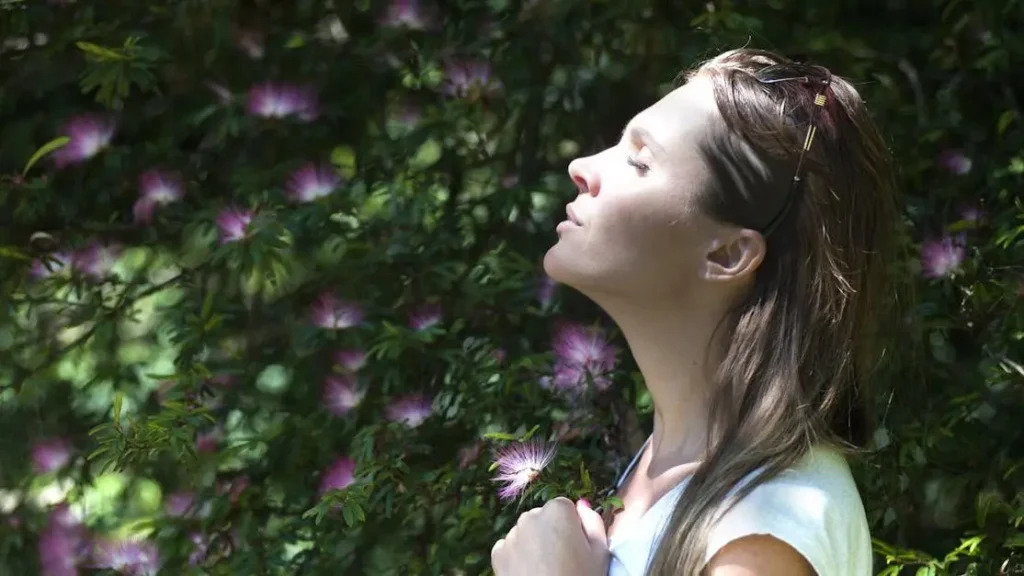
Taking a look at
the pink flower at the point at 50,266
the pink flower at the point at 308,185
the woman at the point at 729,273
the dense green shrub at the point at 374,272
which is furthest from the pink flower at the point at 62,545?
the woman at the point at 729,273

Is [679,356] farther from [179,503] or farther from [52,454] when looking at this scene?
Answer: [52,454]

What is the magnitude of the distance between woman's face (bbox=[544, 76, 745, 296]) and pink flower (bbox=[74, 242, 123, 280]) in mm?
1214

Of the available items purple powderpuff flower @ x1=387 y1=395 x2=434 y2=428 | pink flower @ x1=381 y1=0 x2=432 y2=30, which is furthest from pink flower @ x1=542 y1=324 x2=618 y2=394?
pink flower @ x1=381 y1=0 x2=432 y2=30

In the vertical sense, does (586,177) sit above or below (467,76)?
above

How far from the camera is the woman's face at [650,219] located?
110 centimetres

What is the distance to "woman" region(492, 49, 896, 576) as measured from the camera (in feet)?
3.54

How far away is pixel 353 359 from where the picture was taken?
6.16 ft

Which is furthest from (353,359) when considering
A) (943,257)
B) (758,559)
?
(758,559)

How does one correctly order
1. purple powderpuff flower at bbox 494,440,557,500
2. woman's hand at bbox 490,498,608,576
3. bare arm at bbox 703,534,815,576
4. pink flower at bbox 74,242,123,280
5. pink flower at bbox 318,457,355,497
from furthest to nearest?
pink flower at bbox 74,242,123,280 < pink flower at bbox 318,457,355,497 < purple powderpuff flower at bbox 494,440,557,500 < woman's hand at bbox 490,498,608,576 < bare arm at bbox 703,534,815,576

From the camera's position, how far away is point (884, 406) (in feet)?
5.76

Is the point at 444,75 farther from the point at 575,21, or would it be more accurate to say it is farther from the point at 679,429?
the point at 679,429

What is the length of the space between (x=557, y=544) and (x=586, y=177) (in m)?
0.35

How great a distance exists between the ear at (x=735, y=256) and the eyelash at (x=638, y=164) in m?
0.09

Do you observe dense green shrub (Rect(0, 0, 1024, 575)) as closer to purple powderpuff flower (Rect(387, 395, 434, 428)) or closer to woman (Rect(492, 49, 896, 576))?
purple powderpuff flower (Rect(387, 395, 434, 428))
